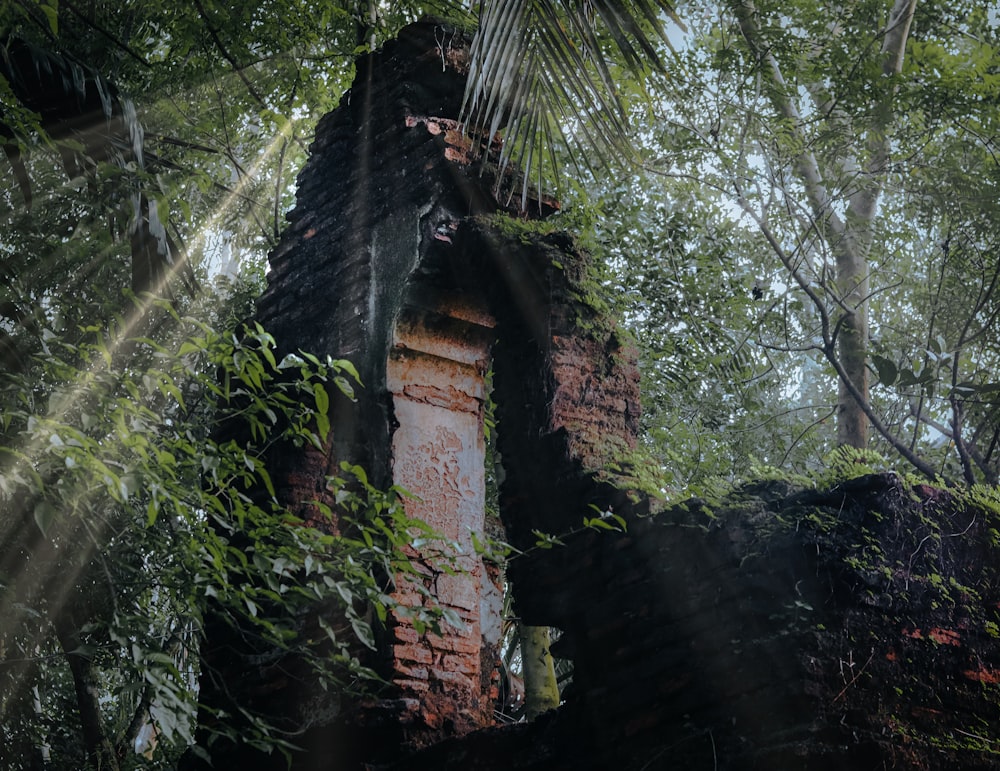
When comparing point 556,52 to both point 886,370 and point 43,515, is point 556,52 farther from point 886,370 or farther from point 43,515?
point 886,370

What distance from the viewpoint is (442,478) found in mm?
5164

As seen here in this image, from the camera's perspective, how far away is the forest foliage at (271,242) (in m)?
3.59

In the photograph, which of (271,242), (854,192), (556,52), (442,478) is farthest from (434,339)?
(854,192)

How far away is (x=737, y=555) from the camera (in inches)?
133

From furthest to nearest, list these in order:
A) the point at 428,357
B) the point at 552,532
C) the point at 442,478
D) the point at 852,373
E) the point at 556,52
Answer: the point at 852,373, the point at 428,357, the point at 442,478, the point at 552,532, the point at 556,52

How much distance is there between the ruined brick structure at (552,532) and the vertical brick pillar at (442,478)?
1 centimetres

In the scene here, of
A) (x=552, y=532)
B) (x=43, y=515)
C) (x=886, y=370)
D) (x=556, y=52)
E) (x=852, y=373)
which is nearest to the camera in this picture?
(x=43, y=515)

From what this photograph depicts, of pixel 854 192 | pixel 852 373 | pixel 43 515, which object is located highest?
pixel 854 192

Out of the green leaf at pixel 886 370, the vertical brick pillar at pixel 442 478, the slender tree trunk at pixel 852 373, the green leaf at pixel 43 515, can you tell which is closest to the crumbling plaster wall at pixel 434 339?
the vertical brick pillar at pixel 442 478

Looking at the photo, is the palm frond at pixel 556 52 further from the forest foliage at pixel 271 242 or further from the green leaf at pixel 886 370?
the green leaf at pixel 886 370

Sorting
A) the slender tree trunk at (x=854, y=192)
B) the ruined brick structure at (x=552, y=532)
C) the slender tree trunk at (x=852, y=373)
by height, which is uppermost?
the slender tree trunk at (x=854, y=192)

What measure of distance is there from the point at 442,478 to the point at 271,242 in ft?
19.7

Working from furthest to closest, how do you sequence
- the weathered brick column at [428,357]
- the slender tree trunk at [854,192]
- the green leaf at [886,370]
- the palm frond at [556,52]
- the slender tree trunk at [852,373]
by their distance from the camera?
1. the slender tree trunk at [852,373]
2. the slender tree trunk at [854,192]
3. the green leaf at [886,370]
4. the weathered brick column at [428,357]
5. the palm frond at [556,52]

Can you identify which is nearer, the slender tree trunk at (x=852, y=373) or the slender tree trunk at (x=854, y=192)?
the slender tree trunk at (x=854, y=192)
